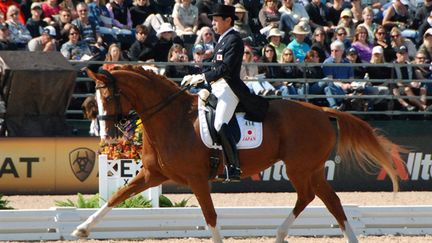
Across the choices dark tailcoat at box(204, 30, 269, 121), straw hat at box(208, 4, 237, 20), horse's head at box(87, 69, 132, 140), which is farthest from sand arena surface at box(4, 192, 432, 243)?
horse's head at box(87, 69, 132, 140)

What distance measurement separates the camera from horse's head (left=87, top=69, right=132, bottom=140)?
9836mm

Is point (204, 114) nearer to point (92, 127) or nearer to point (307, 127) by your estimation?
point (307, 127)

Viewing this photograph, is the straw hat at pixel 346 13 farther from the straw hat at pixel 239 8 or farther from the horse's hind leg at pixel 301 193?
the horse's hind leg at pixel 301 193

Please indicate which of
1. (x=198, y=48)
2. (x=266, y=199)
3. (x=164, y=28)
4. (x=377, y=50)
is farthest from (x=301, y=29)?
(x=266, y=199)

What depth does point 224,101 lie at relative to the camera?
10297 millimetres

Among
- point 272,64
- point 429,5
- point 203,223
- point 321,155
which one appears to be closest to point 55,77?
point 272,64

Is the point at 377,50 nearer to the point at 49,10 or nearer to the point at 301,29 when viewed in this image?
the point at 301,29

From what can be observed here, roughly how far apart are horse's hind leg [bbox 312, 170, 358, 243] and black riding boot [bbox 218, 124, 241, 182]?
91 cm

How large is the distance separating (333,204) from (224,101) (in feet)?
5.04

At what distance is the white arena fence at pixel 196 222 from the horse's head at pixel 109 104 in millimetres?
1598

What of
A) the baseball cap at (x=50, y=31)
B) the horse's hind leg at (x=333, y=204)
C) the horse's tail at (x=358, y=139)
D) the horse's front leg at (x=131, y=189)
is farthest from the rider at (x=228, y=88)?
the baseball cap at (x=50, y=31)

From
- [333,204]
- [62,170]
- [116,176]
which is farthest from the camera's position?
[62,170]

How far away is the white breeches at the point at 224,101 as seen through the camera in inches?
404

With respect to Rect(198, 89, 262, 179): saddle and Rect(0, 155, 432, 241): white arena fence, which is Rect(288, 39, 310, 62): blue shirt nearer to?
Rect(0, 155, 432, 241): white arena fence
